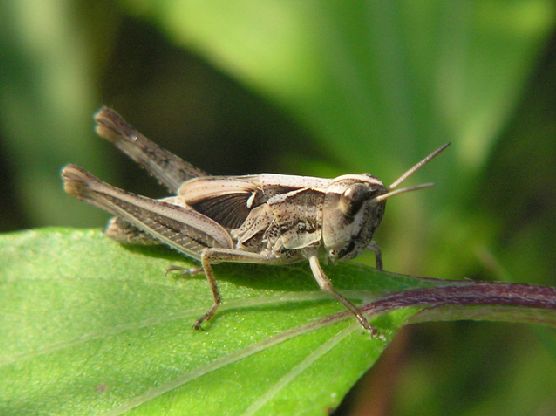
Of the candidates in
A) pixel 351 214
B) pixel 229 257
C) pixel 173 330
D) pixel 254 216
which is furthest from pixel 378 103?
pixel 173 330

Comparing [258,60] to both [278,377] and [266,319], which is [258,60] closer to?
[266,319]

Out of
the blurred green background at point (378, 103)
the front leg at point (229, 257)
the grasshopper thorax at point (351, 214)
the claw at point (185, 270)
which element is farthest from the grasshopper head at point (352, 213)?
the blurred green background at point (378, 103)

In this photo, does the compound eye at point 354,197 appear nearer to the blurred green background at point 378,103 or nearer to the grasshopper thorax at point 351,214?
the grasshopper thorax at point 351,214

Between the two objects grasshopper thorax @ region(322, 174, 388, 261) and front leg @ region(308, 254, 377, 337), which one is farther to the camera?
grasshopper thorax @ region(322, 174, 388, 261)

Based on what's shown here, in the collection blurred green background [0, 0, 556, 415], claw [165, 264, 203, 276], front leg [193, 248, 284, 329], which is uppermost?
blurred green background [0, 0, 556, 415]

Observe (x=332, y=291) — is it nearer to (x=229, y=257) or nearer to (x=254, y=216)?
(x=229, y=257)

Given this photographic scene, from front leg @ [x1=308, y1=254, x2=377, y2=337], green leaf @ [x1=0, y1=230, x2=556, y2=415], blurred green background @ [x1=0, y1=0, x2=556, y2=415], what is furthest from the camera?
blurred green background @ [x1=0, y1=0, x2=556, y2=415]

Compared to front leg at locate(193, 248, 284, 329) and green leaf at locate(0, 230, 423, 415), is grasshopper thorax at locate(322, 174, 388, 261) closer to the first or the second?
green leaf at locate(0, 230, 423, 415)

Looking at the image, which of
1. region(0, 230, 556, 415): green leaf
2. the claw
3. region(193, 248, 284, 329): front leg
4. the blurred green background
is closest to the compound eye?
region(0, 230, 556, 415): green leaf
